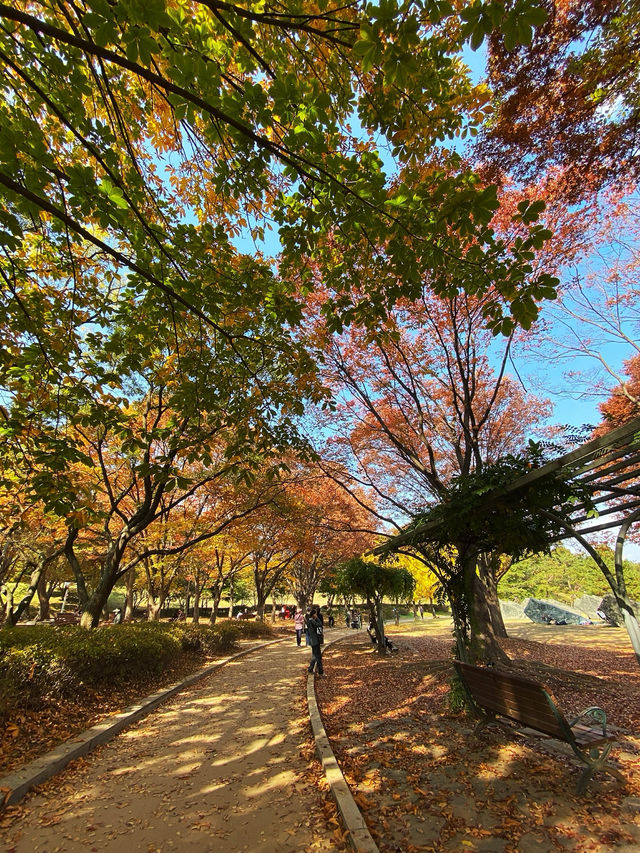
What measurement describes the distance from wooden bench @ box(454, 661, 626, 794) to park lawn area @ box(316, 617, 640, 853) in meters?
0.22

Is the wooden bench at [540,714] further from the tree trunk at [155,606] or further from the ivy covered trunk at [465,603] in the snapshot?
the tree trunk at [155,606]

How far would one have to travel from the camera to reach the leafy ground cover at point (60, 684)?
4523 mm

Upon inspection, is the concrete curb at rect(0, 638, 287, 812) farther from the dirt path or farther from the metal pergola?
the metal pergola

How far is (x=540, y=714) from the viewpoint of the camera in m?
3.66

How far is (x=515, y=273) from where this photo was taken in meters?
2.74

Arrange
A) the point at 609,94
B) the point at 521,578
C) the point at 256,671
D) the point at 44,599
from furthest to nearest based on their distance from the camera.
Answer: the point at 521,578, the point at 44,599, the point at 256,671, the point at 609,94

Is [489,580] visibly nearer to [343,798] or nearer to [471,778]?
[471,778]

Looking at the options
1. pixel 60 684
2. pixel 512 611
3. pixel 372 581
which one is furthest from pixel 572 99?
pixel 512 611

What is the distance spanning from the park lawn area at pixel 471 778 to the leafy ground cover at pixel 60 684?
11.4 feet

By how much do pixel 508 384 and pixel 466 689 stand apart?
1083 cm

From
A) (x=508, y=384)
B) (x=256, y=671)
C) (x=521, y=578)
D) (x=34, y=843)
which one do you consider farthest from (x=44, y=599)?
(x=521, y=578)

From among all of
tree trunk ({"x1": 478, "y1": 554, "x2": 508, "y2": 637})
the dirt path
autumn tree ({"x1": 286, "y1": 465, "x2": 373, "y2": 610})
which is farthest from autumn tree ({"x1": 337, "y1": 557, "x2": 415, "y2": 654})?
the dirt path

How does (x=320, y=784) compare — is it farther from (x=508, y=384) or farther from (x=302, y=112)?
(x=508, y=384)

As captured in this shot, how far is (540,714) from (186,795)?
347 centimetres
